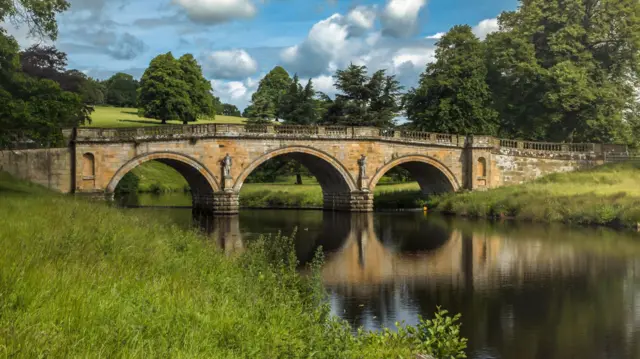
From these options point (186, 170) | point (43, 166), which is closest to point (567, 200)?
point (186, 170)

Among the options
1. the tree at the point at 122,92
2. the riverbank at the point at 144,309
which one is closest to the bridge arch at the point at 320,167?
the riverbank at the point at 144,309

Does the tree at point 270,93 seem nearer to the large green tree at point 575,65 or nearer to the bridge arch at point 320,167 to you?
the bridge arch at point 320,167

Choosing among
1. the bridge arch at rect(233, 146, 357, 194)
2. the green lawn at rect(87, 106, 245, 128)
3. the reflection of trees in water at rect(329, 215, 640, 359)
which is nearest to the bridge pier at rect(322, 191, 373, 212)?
the bridge arch at rect(233, 146, 357, 194)

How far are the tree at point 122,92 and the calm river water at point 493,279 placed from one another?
65.8m

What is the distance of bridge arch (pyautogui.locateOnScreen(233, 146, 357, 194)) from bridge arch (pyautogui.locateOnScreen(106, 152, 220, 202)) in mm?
1624

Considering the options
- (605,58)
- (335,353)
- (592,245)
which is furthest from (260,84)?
(335,353)

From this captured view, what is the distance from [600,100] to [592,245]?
19.9 m

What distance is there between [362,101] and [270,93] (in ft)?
87.8

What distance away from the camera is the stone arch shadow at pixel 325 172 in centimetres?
3572

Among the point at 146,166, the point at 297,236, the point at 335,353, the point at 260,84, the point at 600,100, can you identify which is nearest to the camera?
the point at 335,353

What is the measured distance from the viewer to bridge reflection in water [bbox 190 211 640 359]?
11.8 m

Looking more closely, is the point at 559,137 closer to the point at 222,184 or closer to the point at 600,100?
the point at 600,100

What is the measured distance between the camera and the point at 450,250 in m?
23.1

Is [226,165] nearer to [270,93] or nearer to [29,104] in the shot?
[29,104]
